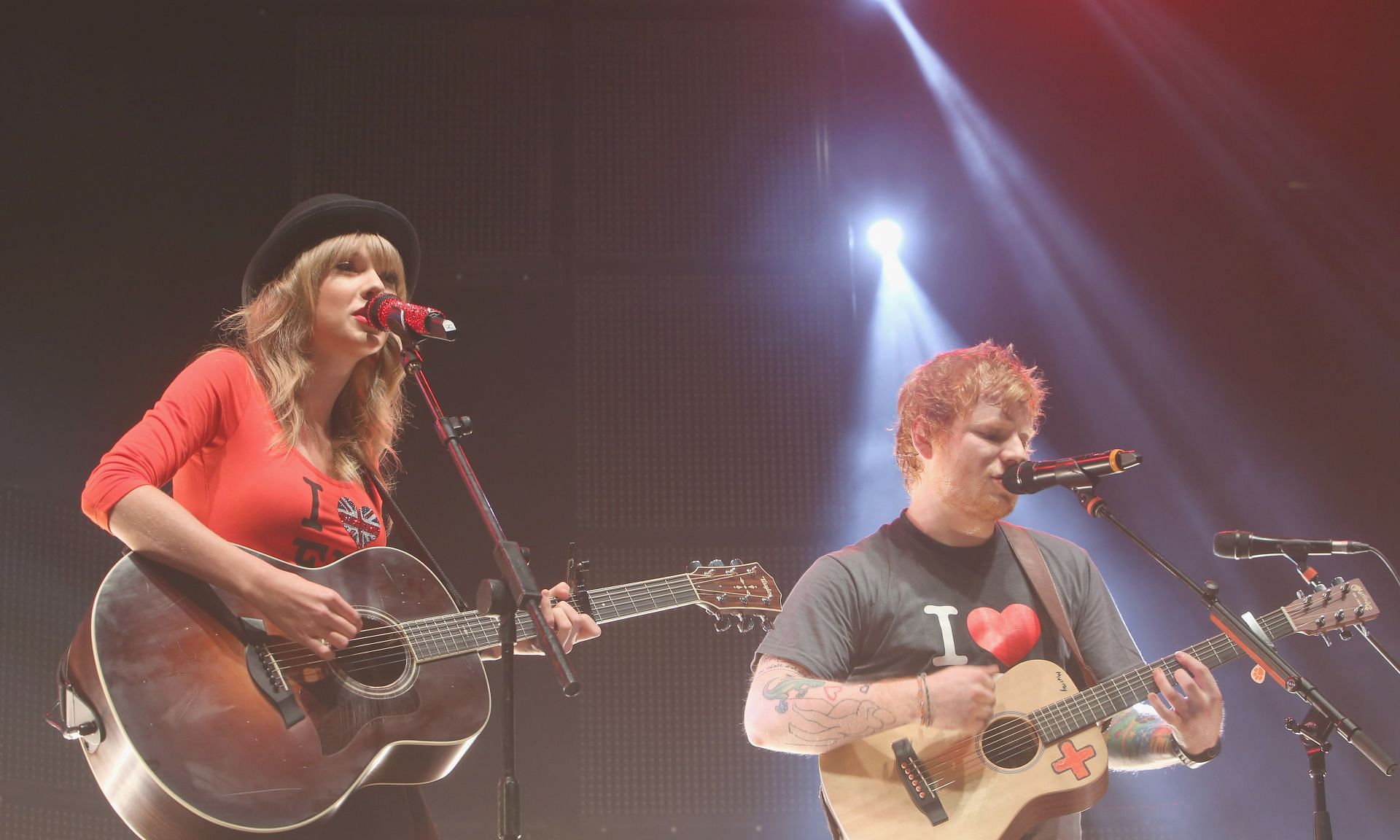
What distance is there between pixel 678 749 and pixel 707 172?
2821 mm

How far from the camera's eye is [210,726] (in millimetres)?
2189

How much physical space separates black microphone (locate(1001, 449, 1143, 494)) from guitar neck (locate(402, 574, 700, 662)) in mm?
1003

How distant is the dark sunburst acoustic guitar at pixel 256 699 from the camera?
6.95 feet

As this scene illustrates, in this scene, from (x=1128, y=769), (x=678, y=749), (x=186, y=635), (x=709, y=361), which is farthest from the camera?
(x=709, y=361)

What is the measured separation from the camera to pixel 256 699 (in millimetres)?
2287

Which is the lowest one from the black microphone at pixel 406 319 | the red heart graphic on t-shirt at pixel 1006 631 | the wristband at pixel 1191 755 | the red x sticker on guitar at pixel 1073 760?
the red x sticker on guitar at pixel 1073 760

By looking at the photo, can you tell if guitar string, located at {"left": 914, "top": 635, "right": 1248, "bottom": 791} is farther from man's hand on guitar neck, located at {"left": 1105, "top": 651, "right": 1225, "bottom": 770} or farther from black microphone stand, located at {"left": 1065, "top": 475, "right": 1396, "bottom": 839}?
black microphone stand, located at {"left": 1065, "top": 475, "right": 1396, "bottom": 839}

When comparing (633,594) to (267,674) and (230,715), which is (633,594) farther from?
(230,715)

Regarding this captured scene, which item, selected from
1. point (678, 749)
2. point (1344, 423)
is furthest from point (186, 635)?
point (1344, 423)

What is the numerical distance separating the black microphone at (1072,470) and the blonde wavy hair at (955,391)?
15.2 inches

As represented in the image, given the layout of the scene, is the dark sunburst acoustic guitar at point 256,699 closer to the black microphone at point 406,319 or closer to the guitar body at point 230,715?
the guitar body at point 230,715

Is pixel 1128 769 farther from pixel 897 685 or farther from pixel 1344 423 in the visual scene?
pixel 1344 423

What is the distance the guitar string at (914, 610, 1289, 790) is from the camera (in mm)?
2930

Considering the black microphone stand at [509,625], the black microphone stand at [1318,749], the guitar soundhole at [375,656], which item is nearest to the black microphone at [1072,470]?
the black microphone stand at [1318,749]
